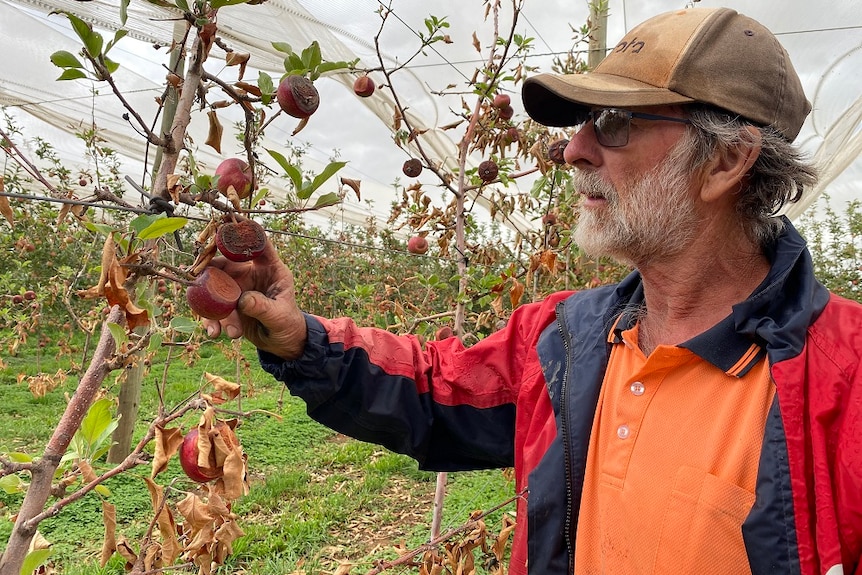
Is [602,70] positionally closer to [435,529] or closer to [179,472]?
[435,529]

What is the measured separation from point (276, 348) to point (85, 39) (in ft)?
2.26

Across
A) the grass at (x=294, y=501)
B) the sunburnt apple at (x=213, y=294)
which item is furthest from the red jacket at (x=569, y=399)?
the grass at (x=294, y=501)

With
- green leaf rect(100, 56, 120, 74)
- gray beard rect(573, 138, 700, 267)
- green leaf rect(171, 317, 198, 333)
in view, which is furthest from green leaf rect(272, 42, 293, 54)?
gray beard rect(573, 138, 700, 267)

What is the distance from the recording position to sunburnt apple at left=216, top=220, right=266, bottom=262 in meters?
1.01

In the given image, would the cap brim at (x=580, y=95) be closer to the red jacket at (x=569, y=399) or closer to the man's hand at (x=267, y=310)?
the red jacket at (x=569, y=399)

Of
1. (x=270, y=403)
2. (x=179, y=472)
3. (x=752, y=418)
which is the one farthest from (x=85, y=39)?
(x=270, y=403)

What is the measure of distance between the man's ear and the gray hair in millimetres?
11

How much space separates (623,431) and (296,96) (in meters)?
0.94

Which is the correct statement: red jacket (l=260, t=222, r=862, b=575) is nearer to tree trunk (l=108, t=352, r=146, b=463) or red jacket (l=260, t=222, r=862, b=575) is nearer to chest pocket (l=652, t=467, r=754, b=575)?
chest pocket (l=652, t=467, r=754, b=575)

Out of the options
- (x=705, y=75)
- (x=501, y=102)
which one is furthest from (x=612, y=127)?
(x=501, y=102)

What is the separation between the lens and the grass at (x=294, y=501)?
3.21m

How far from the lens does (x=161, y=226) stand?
0.86 metres

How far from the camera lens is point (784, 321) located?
3.88 ft

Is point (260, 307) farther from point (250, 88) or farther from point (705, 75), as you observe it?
point (705, 75)
